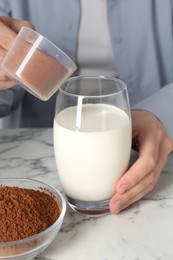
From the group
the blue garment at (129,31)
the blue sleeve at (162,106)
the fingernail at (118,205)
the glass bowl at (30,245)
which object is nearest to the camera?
the glass bowl at (30,245)

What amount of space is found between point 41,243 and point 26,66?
0.21m

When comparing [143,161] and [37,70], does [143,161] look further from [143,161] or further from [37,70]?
[37,70]

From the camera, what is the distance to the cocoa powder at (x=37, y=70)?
635 mm

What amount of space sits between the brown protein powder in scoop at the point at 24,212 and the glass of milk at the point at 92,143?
0.14ft

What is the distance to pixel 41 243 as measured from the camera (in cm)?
58

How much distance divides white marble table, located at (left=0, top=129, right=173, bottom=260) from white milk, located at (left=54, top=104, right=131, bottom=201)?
0.04m

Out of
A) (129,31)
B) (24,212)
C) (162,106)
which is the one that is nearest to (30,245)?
(24,212)

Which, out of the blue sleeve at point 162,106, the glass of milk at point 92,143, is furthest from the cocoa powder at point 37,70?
the blue sleeve at point 162,106

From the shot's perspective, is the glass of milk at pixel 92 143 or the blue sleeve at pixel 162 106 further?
the blue sleeve at pixel 162 106

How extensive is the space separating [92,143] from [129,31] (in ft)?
1.87

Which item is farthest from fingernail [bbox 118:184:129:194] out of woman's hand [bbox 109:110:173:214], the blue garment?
the blue garment

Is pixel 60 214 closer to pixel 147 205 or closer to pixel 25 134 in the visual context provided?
pixel 147 205

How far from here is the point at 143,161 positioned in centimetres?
70

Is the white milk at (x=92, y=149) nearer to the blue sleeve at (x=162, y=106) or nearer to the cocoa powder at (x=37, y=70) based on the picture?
the cocoa powder at (x=37, y=70)
